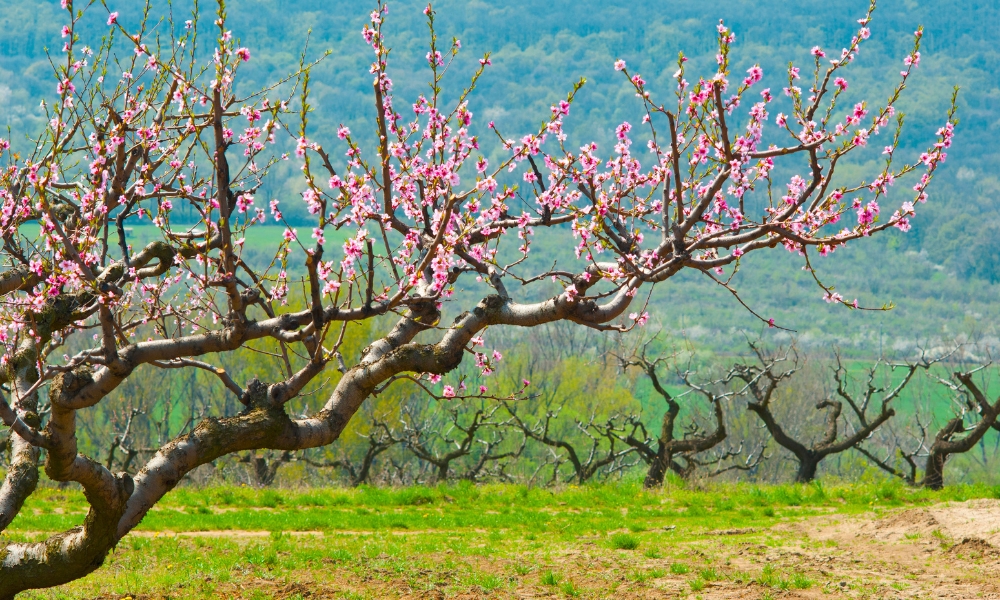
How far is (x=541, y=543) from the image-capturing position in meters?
11.6

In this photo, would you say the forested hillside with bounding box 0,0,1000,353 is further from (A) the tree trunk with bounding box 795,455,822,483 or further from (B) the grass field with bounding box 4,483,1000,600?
(B) the grass field with bounding box 4,483,1000,600

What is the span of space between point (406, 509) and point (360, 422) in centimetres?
2728

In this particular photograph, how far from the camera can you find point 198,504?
48.0 ft

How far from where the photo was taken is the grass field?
339 inches

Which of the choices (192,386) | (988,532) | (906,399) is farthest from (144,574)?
(906,399)

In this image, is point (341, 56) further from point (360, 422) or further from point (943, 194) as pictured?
point (360, 422)

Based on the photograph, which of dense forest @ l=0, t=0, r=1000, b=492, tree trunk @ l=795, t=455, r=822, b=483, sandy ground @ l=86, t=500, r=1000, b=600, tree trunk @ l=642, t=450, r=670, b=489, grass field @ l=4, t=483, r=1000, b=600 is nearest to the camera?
sandy ground @ l=86, t=500, r=1000, b=600

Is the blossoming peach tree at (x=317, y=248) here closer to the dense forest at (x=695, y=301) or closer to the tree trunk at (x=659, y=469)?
the tree trunk at (x=659, y=469)

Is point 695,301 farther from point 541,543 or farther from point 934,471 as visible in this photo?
point 541,543

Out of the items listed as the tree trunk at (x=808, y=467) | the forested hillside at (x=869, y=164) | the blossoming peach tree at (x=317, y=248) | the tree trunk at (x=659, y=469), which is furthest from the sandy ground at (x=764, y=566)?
the forested hillside at (x=869, y=164)

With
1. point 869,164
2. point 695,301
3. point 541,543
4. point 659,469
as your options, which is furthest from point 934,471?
point 869,164

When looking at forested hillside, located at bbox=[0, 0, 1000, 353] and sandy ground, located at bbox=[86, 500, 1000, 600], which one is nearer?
sandy ground, located at bbox=[86, 500, 1000, 600]

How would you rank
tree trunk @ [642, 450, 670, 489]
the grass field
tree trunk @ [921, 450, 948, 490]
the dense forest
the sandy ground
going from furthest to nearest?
the dense forest < tree trunk @ [642, 450, 670, 489] < tree trunk @ [921, 450, 948, 490] < the grass field < the sandy ground

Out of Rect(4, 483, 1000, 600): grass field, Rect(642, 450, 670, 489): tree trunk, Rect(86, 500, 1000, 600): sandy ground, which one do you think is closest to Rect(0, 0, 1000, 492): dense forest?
Rect(642, 450, 670, 489): tree trunk
